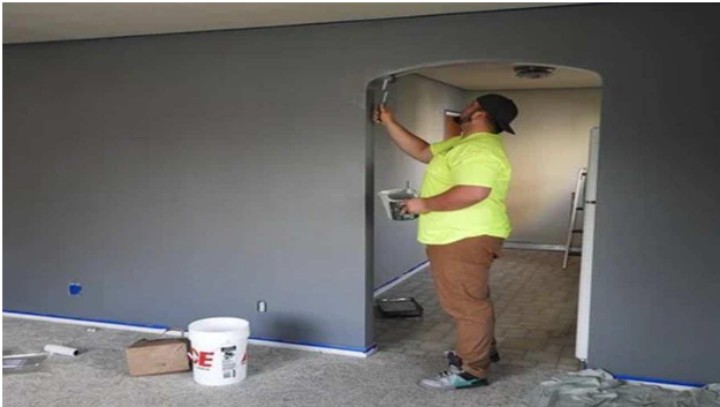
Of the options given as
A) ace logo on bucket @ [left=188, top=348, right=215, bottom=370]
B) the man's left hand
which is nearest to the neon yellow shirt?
the man's left hand

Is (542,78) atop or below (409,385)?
atop

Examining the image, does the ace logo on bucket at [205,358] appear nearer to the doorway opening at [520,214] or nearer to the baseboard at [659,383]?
the doorway opening at [520,214]

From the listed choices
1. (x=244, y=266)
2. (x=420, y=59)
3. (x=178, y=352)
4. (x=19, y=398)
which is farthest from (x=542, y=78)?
(x=19, y=398)

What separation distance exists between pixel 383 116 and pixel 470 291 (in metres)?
1.16

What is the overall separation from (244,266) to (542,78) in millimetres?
4055

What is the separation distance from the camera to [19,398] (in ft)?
10.7

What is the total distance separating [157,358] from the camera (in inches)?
140

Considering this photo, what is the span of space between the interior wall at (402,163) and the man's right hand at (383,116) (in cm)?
156

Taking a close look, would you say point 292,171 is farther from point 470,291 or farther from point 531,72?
point 531,72

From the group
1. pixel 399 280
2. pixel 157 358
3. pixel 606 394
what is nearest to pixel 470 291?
pixel 606 394

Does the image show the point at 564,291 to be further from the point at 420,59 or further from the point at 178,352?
the point at 178,352

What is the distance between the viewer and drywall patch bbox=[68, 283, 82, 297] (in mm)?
4668

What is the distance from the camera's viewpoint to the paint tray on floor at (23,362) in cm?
367

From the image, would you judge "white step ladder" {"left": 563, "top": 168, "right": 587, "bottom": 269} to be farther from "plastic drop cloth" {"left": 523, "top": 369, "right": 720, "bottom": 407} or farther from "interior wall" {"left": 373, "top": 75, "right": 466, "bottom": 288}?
"plastic drop cloth" {"left": 523, "top": 369, "right": 720, "bottom": 407}
